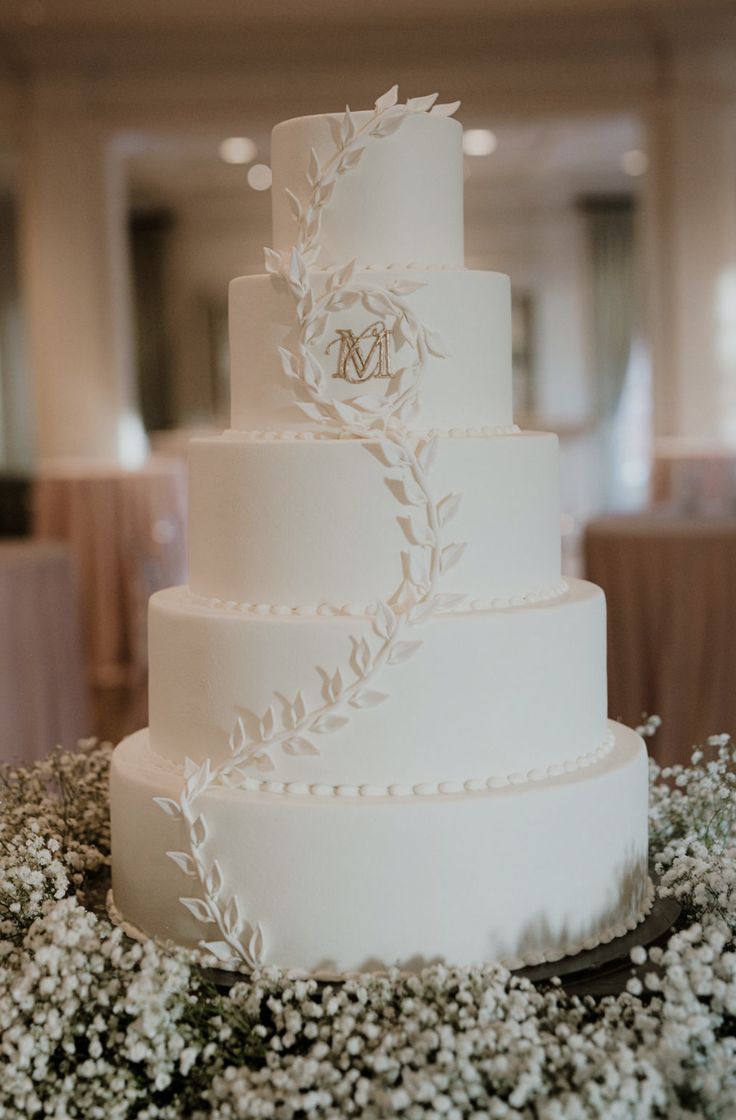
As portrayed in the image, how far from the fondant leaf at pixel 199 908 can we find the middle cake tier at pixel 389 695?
0.21 meters

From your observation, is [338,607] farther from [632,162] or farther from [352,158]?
[632,162]

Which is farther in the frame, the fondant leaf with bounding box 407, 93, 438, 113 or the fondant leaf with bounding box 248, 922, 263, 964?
the fondant leaf with bounding box 407, 93, 438, 113

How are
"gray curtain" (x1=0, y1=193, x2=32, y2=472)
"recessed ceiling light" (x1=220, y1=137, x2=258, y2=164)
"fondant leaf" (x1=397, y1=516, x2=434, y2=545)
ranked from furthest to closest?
"gray curtain" (x1=0, y1=193, x2=32, y2=472) → "recessed ceiling light" (x1=220, y1=137, x2=258, y2=164) → "fondant leaf" (x1=397, y1=516, x2=434, y2=545)

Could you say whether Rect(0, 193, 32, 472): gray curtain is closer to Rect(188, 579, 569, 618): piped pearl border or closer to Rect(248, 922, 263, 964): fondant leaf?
Rect(188, 579, 569, 618): piped pearl border

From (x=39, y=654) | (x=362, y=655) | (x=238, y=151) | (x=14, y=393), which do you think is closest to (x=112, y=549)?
(x=39, y=654)

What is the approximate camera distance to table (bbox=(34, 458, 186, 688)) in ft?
28.0

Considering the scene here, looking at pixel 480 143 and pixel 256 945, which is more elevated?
pixel 480 143

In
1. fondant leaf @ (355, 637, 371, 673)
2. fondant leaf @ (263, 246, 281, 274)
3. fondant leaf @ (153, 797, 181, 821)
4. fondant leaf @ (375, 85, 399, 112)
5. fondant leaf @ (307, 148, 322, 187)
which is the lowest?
fondant leaf @ (153, 797, 181, 821)

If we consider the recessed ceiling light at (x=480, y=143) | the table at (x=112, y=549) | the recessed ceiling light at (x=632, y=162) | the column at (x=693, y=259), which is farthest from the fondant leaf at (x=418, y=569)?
the recessed ceiling light at (x=632, y=162)

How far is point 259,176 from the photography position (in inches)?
553

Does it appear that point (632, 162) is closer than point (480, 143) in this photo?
No

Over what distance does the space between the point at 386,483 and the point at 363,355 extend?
0.22m

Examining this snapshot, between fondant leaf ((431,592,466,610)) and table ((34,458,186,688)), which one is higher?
fondant leaf ((431,592,466,610))

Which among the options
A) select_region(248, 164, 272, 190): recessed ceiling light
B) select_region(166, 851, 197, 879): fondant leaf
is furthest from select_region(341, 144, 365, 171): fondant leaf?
select_region(248, 164, 272, 190): recessed ceiling light
